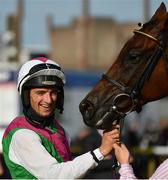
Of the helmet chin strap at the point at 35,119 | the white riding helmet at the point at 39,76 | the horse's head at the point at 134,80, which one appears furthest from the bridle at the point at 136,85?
the helmet chin strap at the point at 35,119

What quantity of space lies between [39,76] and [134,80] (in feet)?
1.77

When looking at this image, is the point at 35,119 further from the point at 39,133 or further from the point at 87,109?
the point at 87,109

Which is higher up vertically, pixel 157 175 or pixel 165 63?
pixel 165 63

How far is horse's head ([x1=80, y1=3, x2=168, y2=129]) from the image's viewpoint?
4250 mm

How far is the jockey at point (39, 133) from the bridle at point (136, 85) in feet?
0.54

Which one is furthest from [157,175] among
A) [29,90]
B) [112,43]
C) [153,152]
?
[112,43]

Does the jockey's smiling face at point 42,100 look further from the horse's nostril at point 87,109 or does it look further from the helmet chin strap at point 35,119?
the horse's nostril at point 87,109

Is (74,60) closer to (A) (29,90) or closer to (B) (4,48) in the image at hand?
(B) (4,48)

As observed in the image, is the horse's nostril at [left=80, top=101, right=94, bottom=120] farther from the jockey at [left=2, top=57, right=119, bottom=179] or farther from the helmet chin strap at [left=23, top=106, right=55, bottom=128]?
the helmet chin strap at [left=23, top=106, right=55, bottom=128]

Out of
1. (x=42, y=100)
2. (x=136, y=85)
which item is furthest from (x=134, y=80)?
(x=42, y=100)

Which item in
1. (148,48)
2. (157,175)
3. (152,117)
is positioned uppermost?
(148,48)

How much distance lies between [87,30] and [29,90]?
42642 mm

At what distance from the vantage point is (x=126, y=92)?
429 centimetres

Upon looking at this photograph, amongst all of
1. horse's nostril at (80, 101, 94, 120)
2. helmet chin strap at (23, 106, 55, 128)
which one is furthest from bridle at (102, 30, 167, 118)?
helmet chin strap at (23, 106, 55, 128)
